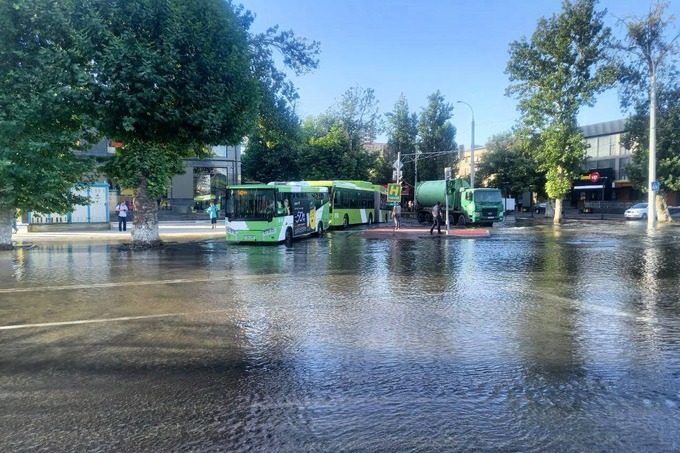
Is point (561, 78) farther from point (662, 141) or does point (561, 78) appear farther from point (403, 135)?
point (403, 135)

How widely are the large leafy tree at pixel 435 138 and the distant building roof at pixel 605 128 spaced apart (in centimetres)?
1609

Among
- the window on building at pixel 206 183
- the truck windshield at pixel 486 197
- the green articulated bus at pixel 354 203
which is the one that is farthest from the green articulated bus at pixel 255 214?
the window on building at pixel 206 183

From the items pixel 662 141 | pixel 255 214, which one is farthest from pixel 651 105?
pixel 255 214

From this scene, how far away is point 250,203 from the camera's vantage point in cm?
2064

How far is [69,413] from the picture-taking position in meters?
4.16

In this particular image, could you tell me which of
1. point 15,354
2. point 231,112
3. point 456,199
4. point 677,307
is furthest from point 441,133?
point 15,354

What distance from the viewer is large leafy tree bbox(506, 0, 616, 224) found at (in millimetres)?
39281

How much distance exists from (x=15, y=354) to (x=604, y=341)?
21.9 ft

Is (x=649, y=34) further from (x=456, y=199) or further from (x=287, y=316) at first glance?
(x=287, y=316)

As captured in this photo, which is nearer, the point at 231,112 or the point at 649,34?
the point at 231,112

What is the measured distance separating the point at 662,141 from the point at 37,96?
123 feet

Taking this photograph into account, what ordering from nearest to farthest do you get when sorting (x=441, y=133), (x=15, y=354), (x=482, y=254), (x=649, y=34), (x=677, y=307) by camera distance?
(x=15, y=354), (x=677, y=307), (x=482, y=254), (x=649, y=34), (x=441, y=133)

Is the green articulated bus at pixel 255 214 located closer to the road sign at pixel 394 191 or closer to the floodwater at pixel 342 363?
the road sign at pixel 394 191

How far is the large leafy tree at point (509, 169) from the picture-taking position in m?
59.4
